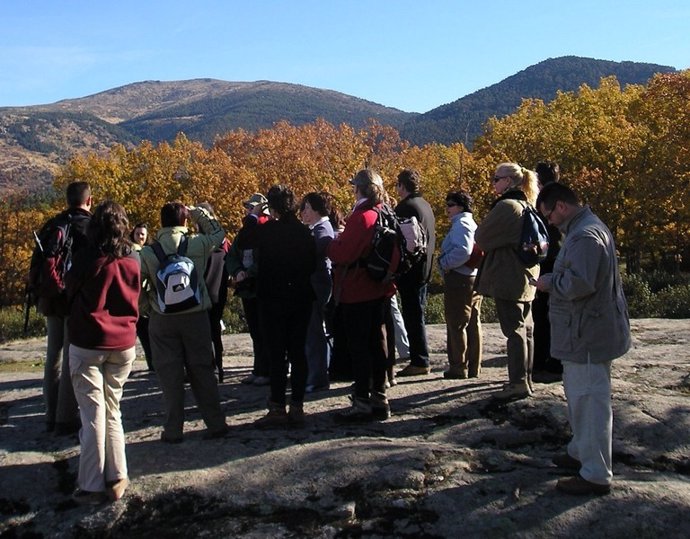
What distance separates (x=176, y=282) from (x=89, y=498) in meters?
1.56

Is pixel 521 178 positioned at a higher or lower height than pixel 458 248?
higher

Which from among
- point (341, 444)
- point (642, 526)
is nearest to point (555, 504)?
point (642, 526)

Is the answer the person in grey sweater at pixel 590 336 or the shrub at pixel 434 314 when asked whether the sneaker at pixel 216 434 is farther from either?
the shrub at pixel 434 314

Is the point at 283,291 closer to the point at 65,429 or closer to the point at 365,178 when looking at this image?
the point at 365,178

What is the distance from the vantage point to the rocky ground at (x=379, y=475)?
4.27 meters

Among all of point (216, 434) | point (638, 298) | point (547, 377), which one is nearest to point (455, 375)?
point (547, 377)

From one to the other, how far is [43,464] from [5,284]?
117ft

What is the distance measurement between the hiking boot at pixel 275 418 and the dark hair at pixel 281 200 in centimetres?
155

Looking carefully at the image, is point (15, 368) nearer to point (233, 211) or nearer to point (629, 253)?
point (629, 253)

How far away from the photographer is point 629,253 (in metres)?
32.2

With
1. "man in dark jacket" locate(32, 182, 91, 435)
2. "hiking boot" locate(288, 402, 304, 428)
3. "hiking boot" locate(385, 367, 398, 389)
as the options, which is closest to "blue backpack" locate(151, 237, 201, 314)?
"man in dark jacket" locate(32, 182, 91, 435)

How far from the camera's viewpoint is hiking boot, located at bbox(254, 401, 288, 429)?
232 inches

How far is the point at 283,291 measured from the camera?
5.71 meters

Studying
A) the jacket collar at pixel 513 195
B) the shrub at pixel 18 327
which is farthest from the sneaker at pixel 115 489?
the shrub at pixel 18 327
